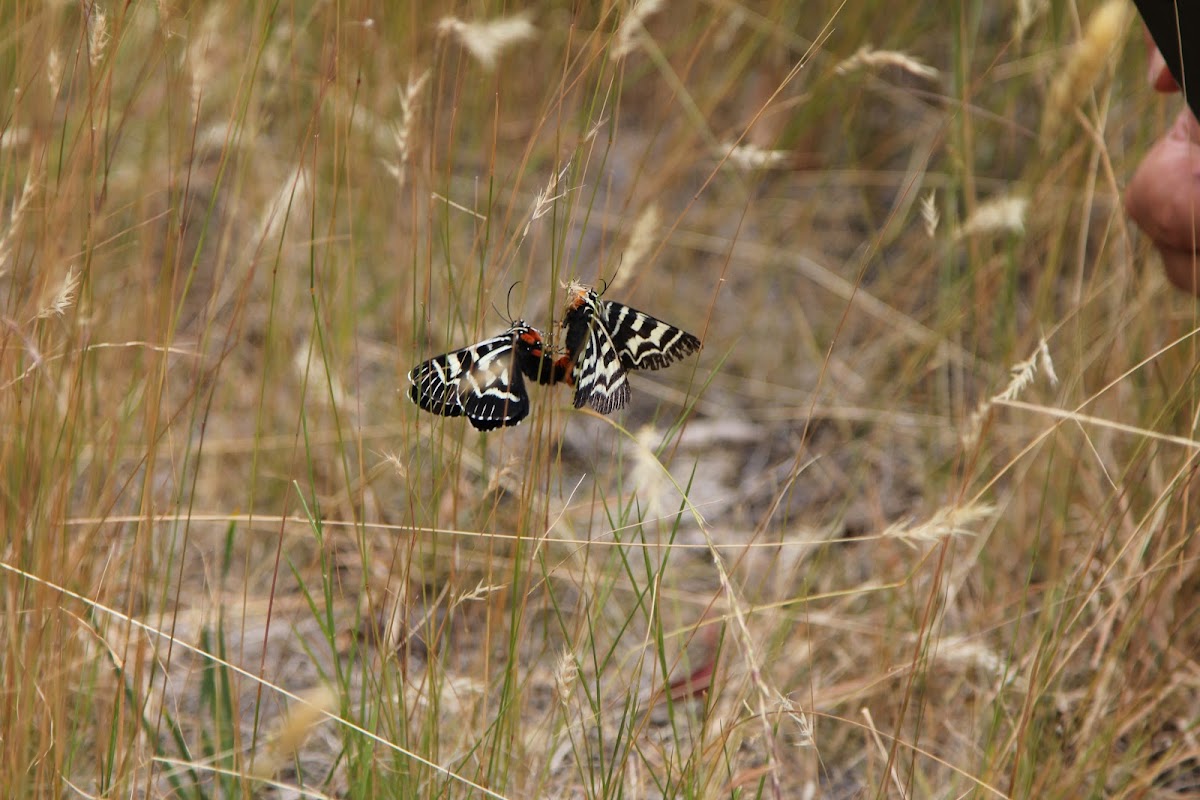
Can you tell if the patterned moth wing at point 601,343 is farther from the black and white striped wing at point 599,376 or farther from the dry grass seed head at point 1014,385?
the dry grass seed head at point 1014,385

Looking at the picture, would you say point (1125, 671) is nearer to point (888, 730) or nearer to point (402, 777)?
point (888, 730)

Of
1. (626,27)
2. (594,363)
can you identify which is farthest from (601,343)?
(626,27)

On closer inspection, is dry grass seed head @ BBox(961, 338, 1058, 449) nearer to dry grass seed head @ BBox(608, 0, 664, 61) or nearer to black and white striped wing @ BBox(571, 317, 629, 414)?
black and white striped wing @ BBox(571, 317, 629, 414)

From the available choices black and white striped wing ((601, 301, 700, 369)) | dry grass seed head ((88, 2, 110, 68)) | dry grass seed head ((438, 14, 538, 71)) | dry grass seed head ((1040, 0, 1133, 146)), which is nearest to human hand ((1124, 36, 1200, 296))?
dry grass seed head ((1040, 0, 1133, 146))

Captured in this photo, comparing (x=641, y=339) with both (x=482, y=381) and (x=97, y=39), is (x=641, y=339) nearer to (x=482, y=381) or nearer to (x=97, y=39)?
(x=482, y=381)

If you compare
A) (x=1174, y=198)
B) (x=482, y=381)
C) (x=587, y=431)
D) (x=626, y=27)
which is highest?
(x=626, y=27)

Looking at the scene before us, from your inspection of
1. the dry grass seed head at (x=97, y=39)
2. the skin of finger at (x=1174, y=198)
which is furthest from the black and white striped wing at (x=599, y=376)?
the skin of finger at (x=1174, y=198)

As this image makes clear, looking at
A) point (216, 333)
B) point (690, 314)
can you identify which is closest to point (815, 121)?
point (690, 314)
